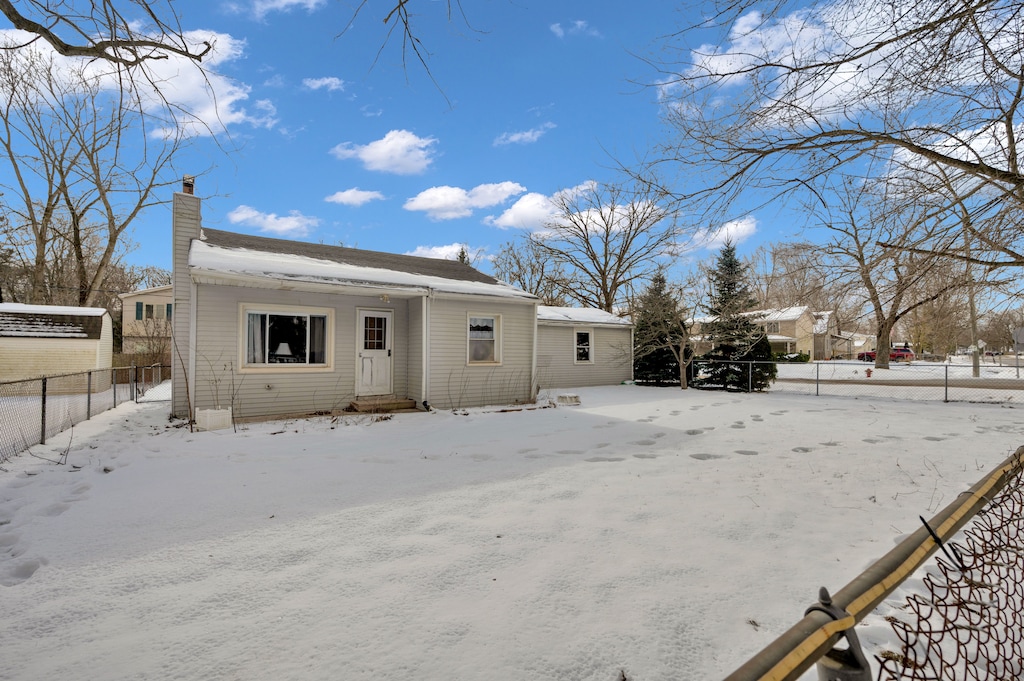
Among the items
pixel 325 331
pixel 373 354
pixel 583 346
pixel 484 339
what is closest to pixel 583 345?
pixel 583 346

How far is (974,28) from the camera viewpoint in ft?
11.7

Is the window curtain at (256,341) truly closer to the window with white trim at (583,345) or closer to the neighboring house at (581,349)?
the neighboring house at (581,349)

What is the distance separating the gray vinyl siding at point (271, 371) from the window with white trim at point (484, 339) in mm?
1587

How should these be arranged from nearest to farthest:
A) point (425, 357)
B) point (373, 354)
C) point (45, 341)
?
1. point (425, 357)
2. point (373, 354)
3. point (45, 341)

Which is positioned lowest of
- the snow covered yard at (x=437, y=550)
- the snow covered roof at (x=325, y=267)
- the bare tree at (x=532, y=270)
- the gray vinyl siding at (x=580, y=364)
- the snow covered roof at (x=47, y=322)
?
the snow covered yard at (x=437, y=550)

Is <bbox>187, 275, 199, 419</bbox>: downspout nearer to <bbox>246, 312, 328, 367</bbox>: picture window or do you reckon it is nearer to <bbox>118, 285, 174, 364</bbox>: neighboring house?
<bbox>246, 312, 328, 367</bbox>: picture window

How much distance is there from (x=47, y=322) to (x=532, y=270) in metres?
22.6

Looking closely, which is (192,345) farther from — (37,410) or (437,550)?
(437,550)

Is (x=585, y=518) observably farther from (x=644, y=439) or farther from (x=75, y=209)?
(x=75, y=209)

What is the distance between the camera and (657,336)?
17.4 metres

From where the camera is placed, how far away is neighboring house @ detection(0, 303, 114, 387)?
46.6ft

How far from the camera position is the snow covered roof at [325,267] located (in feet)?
28.9

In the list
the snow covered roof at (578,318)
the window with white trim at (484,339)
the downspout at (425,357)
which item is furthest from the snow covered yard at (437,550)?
the snow covered roof at (578,318)

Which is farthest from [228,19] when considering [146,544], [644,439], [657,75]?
[644,439]
